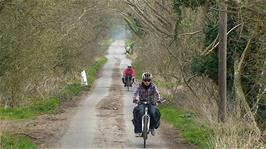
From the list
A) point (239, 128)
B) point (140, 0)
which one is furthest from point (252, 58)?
point (140, 0)

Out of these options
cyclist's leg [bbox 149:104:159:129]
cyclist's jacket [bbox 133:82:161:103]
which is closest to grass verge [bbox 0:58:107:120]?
cyclist's jacket [bbox 133:82:161:103]

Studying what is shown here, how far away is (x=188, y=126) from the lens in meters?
21.6

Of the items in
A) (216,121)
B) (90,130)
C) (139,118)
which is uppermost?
(139,118)

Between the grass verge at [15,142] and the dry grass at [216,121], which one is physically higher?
the dry grass at [216,121]

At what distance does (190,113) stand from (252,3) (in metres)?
15.1

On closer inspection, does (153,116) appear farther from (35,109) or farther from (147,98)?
(35,109)

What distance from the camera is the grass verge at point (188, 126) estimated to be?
17.9 m

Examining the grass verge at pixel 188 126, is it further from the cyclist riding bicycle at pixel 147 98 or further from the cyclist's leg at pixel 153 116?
the cyclist riding bicycle at pixel 147 98

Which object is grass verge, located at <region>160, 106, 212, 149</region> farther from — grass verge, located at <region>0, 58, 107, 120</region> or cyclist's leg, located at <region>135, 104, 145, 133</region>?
grass verge, located at <region>0, 58, 107, 120</region>

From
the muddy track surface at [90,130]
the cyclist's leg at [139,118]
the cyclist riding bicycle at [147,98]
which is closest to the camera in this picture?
the cyclist's leg at [139,118]

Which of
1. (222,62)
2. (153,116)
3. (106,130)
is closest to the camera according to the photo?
(153,116)

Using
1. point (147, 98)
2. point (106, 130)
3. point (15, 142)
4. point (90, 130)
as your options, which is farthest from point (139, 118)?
point (90, 130)

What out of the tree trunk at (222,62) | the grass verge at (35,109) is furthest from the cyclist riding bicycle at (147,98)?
the grass verge at (35,109)

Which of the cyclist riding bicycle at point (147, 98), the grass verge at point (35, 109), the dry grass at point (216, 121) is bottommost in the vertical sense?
the grass verge at point (35, 109)
